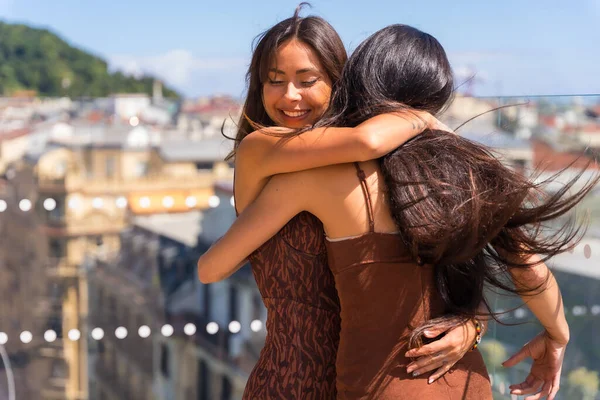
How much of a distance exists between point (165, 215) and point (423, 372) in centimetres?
220

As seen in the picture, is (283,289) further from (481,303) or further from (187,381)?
(187,381)

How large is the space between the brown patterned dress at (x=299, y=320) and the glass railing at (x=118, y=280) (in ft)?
6.21

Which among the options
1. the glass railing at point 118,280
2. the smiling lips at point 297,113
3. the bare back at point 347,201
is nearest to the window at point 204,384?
the glass railing at point 118,280

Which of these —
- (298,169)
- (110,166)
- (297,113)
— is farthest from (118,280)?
(298,169)

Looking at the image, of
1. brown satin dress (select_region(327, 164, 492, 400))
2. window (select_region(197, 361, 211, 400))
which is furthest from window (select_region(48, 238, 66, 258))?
brown satin dress (select_region(327, 164, 492, 400))

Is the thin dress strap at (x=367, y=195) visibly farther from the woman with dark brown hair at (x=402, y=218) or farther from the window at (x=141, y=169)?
the window at (x=141, y=169)

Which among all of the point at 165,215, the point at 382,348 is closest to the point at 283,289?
the point at 382,348

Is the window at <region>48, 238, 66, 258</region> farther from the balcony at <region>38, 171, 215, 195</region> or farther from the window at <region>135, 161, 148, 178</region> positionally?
the window at <region>135, 161, 148, 178</region>

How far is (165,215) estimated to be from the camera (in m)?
3.33

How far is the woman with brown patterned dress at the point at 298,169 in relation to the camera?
124 cm

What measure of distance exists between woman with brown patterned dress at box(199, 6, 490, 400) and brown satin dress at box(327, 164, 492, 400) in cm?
6

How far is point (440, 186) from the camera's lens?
3.97 ft

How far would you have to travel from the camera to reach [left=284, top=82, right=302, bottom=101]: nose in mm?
1391

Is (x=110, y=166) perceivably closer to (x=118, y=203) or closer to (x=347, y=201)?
(x=118, y=203)
